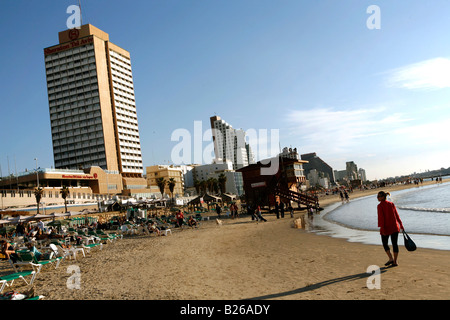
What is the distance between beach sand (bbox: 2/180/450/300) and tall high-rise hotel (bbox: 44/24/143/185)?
293 feet

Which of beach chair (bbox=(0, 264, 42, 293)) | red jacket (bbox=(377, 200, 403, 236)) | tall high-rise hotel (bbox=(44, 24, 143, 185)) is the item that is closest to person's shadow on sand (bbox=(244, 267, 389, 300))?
red jacket (bbox=(377, 200, 403, 236))

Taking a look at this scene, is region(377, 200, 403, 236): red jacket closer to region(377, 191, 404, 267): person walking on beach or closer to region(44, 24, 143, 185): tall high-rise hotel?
region(377, 191, 404, 267): person walking on beach

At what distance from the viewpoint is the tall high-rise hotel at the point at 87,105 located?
96.7 meters

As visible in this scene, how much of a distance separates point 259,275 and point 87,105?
103m

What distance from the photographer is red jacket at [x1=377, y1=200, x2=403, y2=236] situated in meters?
7.48

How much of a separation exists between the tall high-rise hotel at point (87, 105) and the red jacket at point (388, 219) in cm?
9494

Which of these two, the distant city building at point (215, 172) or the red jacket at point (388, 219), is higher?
the distant city building at point (215, 172)

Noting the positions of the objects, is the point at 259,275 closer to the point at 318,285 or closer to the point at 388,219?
the point at 318,285

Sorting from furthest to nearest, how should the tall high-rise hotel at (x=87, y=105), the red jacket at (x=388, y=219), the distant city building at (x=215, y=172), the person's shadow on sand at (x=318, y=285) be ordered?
the distant city building at (x=215, y=172)
the tall high-rise hotel at (x=87, y=105)
the red jacket at (x=388, y=219)
the person's shadow on sand at (x=318, y=285)

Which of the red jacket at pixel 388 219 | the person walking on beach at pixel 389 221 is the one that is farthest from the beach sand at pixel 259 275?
the red jacket at pixel 388 219

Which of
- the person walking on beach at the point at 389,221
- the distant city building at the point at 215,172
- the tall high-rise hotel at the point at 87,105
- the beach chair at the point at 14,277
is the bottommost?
the beach chair at the point at 14,277

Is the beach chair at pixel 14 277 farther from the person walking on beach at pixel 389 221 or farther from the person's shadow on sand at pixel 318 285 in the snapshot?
the person walking on beach at pixel 389 221
